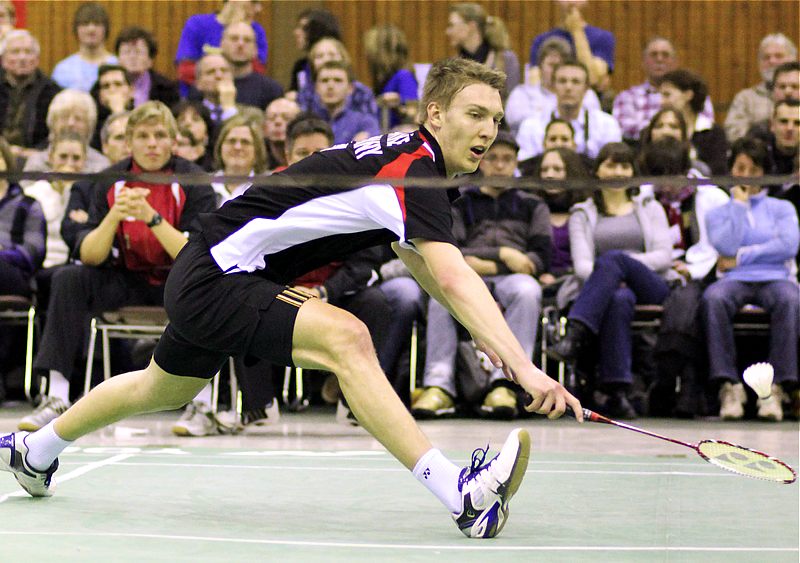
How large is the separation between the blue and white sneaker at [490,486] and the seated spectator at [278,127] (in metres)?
5.80

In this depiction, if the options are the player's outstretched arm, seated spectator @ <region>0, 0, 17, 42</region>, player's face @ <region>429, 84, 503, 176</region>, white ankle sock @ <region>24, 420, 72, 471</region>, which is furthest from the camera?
seated spectator @ <region>0, 0, 17, 42</region>

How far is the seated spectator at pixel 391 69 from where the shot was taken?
423 inches

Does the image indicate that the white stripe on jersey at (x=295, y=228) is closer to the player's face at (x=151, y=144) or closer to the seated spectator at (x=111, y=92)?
the player's face at (x=151, y=144)

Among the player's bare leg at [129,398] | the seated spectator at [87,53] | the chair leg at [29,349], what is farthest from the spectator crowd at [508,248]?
the player's bare leg at [129,398]

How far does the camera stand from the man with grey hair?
35.2ft

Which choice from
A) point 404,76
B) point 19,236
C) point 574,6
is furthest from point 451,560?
point 574,6

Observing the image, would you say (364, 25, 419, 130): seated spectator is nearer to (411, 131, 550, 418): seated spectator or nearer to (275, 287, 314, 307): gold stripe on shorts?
(411, 131, 550, 418): seated spectator

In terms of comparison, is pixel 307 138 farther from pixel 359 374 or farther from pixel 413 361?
pixel 359 374

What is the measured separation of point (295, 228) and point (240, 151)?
4389 mm

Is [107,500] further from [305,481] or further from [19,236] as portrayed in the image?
[19,236]

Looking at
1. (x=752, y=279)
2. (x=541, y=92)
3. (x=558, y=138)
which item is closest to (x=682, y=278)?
(x=752, y=279)

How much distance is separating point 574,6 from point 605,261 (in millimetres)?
3791

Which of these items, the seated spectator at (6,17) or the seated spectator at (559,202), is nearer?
the seated spectator at (559,202)

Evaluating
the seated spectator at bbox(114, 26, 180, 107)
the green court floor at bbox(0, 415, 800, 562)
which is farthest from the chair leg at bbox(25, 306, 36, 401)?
the seated spectator at bbox(114, 26, 180, 107)
